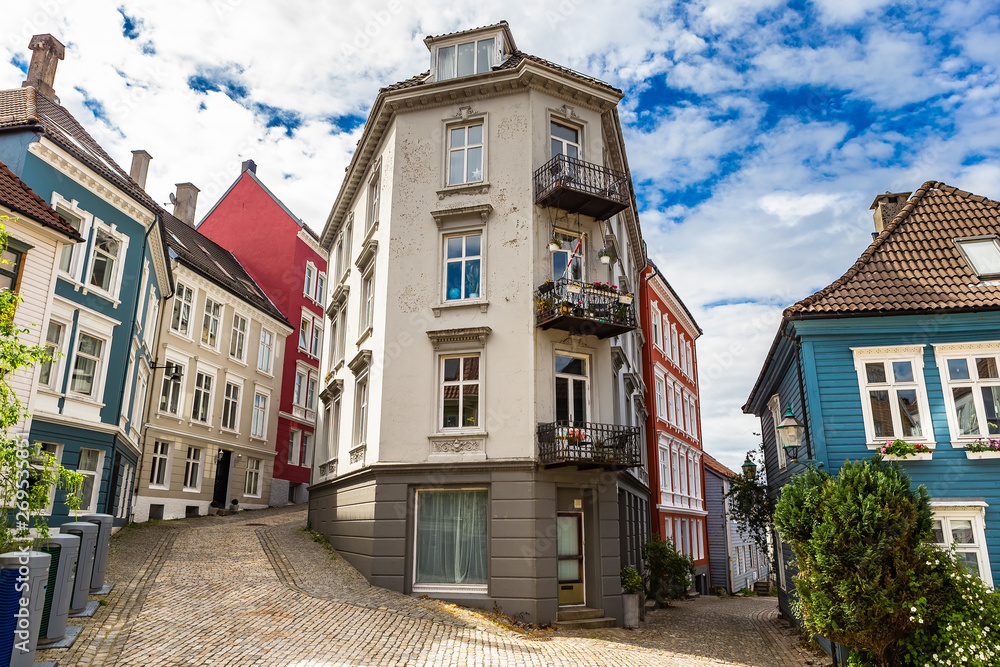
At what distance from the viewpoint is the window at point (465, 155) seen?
1858 centimetres

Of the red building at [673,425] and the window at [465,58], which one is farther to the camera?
the red building at [673,425]

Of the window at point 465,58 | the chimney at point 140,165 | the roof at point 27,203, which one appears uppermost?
the chimney at point 140,165

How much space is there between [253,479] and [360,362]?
16.6 m

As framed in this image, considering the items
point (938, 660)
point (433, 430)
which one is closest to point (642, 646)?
point (938, 660)

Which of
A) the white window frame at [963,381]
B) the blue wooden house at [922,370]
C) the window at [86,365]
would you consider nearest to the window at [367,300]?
the window at [86,365]

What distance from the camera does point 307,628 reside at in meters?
11.9

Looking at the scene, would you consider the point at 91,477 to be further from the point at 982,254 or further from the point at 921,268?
the point at 982,254

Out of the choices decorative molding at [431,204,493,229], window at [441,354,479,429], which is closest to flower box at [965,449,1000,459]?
window at [441,354,479,429]

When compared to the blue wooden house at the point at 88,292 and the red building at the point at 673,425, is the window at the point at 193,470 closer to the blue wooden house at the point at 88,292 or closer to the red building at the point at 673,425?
the blue wooden house at the point at 88,292

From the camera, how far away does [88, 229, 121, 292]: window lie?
19766 mm

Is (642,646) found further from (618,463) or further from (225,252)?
(225,252)

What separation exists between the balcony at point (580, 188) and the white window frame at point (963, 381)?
8114mm

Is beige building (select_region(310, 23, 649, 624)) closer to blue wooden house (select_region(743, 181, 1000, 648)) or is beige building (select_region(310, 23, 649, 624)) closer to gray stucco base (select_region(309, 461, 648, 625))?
gray stucco base (select_region(309, 461, 648, 625))

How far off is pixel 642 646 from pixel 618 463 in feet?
12.8
